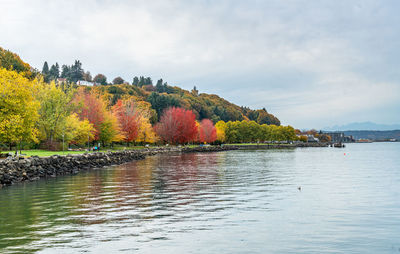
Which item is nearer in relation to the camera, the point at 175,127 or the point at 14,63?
the point at 14,63

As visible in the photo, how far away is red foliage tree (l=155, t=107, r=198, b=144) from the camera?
138875 millimetres

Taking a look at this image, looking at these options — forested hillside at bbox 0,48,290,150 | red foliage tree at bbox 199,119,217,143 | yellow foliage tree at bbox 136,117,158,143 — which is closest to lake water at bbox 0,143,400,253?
forested hillside at bbox 0,48,290,150

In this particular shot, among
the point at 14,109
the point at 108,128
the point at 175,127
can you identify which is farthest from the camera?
the point at 175,127

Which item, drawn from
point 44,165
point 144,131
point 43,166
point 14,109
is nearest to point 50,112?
point 14,109

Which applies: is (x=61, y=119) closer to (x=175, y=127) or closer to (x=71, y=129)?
(x=71, y=129)

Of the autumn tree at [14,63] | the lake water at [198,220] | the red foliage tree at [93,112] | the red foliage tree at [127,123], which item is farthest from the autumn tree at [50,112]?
the autumn tree at [14,63]

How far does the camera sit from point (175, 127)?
456ft

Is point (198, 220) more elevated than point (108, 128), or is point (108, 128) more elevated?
point (108, 128)

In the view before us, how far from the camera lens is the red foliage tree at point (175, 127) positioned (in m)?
139

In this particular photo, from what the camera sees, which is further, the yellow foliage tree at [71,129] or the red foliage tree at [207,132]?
the red foliage tree at [207,132]

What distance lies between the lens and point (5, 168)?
37.1 m

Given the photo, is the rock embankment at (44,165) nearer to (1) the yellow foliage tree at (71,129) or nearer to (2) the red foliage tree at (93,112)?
(1) the yellow foliage tree at (71,129)

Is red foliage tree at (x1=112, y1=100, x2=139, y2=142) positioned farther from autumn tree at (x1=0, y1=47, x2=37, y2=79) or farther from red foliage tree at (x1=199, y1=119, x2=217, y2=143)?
red foliage tree at (x1=199, y1=119, x2=217, y2=143)

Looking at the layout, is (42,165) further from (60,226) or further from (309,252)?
(309,252)
